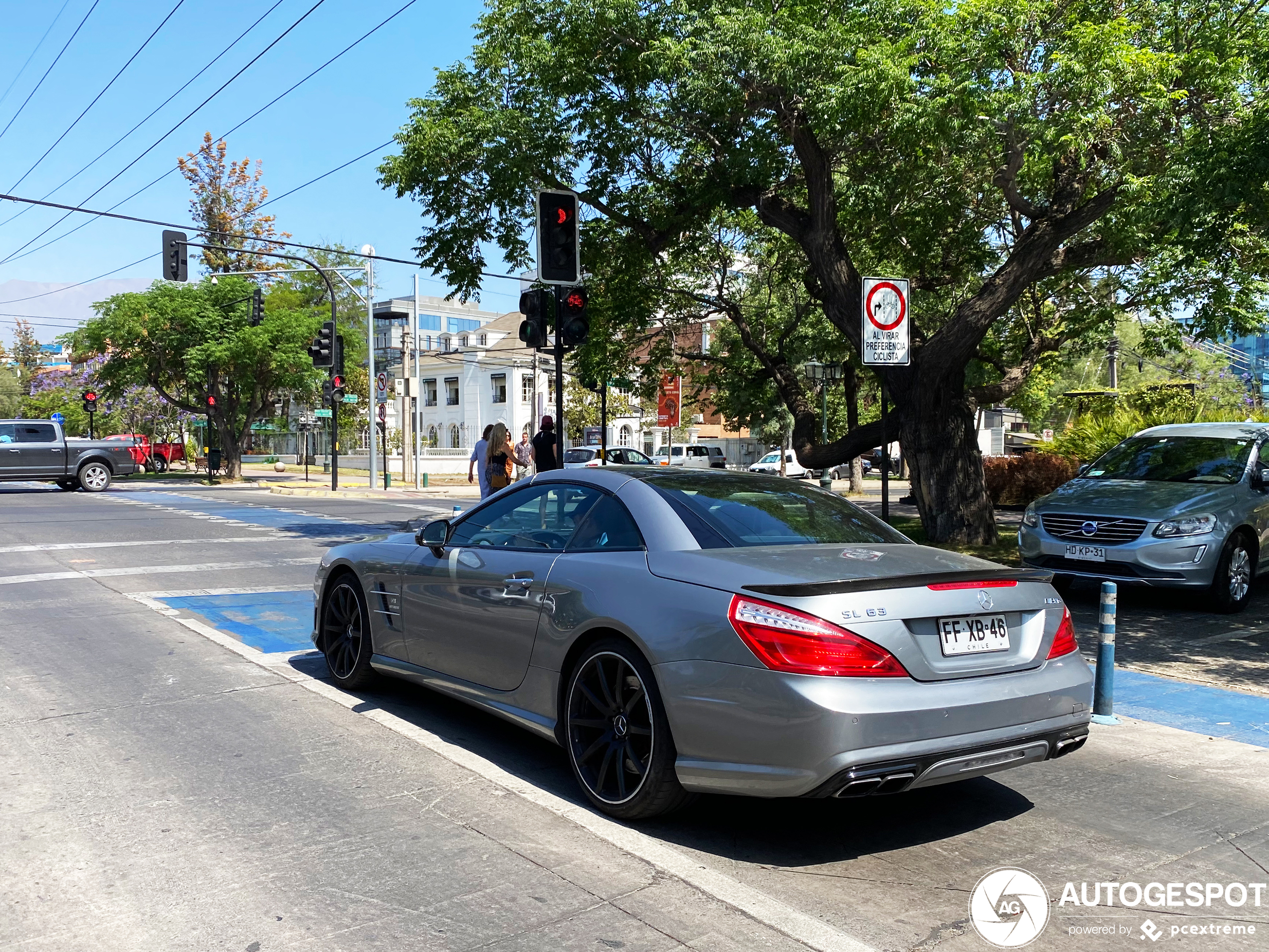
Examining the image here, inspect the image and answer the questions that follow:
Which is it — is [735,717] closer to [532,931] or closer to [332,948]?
[532,931]

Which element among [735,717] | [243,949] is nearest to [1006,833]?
[735,717]

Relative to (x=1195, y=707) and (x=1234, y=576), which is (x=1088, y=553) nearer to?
(x=1234, y=576)

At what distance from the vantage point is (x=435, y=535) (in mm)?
6055

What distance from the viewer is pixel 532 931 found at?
3484mm

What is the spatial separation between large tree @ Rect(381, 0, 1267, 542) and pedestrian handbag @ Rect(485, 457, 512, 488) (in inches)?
116

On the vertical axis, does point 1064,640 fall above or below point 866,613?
below

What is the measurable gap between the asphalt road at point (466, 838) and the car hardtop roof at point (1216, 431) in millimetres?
6188

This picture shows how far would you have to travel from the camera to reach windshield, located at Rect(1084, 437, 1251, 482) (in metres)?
10.7

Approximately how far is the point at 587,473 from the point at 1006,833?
254 cm

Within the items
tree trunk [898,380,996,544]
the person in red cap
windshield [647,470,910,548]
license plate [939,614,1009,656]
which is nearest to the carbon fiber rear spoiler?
license plate [939,614,1009,656]

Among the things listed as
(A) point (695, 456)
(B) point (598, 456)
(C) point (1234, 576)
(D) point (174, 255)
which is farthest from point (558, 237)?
(A) point (695, 456)

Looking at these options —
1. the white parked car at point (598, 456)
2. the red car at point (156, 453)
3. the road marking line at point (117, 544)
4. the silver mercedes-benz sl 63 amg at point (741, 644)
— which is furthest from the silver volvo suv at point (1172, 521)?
the red car at point (156, 453)

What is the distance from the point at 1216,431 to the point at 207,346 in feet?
117

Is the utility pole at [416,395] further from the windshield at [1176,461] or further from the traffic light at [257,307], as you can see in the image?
the windshield at [1176,461]
